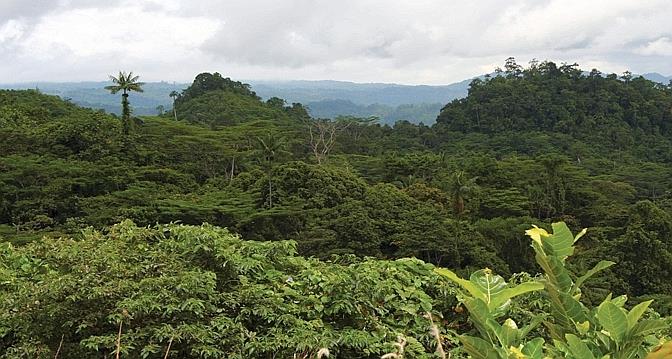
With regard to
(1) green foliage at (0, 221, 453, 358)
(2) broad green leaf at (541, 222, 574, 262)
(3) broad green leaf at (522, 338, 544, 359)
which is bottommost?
(1) green foliage at (0, 221, 453, 358)

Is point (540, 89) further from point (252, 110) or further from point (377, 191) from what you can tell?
point (377, 191)

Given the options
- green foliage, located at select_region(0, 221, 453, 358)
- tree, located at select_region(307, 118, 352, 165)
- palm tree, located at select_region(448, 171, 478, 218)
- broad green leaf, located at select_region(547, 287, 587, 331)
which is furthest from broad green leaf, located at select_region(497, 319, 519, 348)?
tree, located at select_region(307, 118, 352, 165)

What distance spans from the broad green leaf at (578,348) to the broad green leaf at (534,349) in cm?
6

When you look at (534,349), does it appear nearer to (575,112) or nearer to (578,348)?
(578,348)

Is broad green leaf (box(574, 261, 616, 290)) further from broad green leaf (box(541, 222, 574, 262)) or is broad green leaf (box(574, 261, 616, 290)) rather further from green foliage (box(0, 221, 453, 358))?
green foliage (box(0, 221, 453, 358))

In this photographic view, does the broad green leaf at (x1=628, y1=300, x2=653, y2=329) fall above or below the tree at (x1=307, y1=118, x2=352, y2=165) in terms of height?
above

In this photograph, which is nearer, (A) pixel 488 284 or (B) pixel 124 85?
A: (A) pixel 488 284

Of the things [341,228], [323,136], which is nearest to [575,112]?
[323,136]

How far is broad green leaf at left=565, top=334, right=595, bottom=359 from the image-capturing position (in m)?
0.84

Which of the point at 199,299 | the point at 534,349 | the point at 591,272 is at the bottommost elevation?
the point at 199,299

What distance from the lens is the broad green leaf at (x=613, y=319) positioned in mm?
868

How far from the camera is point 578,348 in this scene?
2.76 ft

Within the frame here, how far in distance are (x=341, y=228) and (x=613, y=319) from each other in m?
15.2

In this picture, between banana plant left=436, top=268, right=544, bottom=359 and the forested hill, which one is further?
the forested hill
